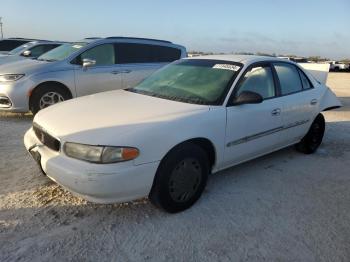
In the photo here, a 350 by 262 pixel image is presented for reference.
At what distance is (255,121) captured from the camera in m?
4.24

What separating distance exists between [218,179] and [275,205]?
85 centimetres

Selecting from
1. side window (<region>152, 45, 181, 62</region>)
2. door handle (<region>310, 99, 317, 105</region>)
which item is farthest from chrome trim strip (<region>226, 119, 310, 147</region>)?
side window (<region>152, 45, 181, 62</region>)

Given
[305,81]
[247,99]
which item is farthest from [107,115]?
[305,81]

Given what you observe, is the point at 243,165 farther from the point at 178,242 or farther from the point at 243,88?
the point at 178,242

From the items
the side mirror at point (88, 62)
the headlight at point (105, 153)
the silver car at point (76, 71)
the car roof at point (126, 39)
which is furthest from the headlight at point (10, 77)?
the headlight at point (105, 153)

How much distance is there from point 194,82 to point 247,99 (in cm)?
69

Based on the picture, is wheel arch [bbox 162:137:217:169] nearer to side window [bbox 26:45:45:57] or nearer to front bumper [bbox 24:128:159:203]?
front bumper [bbox 24:128:159:203]

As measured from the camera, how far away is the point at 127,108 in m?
3.75

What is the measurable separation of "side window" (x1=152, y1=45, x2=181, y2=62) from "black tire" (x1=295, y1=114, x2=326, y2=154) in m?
4.40

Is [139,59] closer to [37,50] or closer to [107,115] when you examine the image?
[107,115]

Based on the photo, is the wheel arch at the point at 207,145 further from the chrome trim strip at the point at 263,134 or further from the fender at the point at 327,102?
the fender at the point at 327,102

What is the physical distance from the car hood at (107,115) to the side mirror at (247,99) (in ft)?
1.35

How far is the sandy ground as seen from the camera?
2.99 meters

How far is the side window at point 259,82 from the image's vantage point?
13.9 ft
